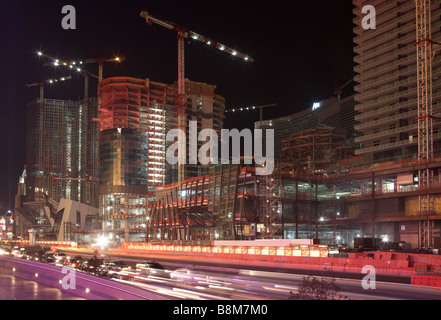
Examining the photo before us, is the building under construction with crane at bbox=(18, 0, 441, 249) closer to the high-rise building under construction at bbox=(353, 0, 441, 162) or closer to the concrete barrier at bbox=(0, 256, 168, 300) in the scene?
the high-rise building under construction at bbox=(353, 0, 441, 162)

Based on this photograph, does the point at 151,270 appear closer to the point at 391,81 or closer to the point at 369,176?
the point at 369,176

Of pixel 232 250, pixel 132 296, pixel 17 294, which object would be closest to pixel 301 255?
pixel 232 250

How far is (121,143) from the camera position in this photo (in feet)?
633

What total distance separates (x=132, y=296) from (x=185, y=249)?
54.1 m

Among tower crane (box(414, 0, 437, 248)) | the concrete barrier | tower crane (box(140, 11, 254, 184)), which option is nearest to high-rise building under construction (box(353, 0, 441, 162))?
tower crane (box(414, 0, 437, 248))

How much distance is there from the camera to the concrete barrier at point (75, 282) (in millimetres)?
19000

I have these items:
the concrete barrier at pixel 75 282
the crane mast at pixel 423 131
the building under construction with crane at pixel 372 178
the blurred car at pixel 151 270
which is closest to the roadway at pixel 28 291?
the concrete barrier at pixel 75 282

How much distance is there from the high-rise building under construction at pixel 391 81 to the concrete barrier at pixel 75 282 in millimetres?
86214

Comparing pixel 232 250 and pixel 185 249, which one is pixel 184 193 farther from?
pixel 232 250

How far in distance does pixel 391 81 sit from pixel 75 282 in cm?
9936

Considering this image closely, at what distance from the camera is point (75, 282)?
88.6 ft

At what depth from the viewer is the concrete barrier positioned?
1900cm

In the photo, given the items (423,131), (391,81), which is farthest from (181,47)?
(423,131)

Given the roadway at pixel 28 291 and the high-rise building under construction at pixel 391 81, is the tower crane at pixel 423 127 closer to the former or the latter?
the high-rise building under construction at pixel 391 81
